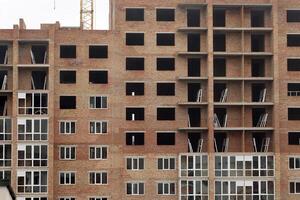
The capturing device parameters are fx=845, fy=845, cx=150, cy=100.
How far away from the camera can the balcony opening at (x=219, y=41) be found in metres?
85.1

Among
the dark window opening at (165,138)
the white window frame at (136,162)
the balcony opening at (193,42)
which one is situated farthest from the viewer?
the balcony opening at (193,42)

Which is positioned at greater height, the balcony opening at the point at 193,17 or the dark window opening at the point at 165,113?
the balcony opening at the point at 193,17

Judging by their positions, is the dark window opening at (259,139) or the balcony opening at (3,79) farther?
the dark window opening at (259,139)

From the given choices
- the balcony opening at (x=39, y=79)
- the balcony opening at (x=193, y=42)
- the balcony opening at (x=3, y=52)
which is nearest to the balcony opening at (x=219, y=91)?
the balcony opening at (x=193, y=42)

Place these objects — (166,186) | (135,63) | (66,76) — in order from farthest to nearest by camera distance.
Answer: (135,63) < (66,76) < (166,186)

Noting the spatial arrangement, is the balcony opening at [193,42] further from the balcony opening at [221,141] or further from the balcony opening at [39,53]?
the balcony opening at [39,53]

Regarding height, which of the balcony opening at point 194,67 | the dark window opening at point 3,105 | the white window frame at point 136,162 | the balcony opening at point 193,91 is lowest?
the white window frame at point 136,162

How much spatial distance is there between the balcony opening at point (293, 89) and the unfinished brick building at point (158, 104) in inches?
4.0

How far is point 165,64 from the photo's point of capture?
84438 millimetres

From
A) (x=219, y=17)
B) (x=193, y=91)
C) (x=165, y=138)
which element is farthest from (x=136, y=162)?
(x=219, y=17)

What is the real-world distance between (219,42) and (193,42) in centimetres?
263

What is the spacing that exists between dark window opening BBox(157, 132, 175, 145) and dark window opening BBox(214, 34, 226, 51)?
9.85m

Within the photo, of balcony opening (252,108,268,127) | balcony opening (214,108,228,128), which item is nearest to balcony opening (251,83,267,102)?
balcony opening (252,108,268,127)

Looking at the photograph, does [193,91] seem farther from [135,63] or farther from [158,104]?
[135,63]
